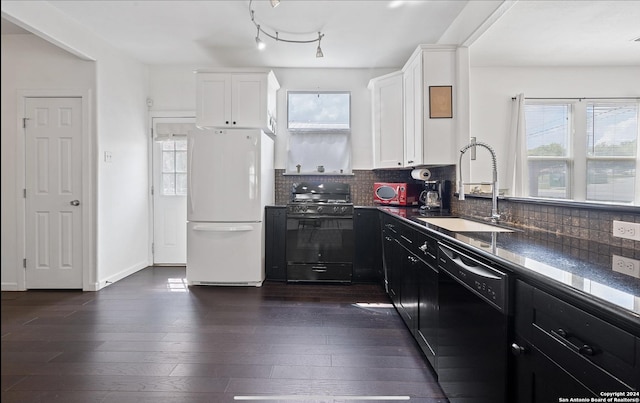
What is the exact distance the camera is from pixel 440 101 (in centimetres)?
312

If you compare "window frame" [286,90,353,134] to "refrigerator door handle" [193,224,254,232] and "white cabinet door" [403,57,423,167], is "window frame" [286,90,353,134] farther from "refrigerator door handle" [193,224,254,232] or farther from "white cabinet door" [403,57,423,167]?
"refrigerator door handle" [193,224,254,232]

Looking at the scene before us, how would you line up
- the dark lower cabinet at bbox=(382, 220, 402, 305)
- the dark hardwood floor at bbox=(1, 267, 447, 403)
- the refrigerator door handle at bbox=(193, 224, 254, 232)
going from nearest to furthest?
the dark hardwood floor at bbox=(1, 267, 447, 403)
the dark lower cabinet at bbox=(382, 220, 402, 305)
the refrigerator door handle at bbox=(193, 224, 254, 232)

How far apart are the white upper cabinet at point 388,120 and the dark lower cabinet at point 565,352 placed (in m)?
2.84

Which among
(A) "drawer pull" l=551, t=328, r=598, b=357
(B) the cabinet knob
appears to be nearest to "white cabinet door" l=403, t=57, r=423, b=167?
(B) the cabinet knob

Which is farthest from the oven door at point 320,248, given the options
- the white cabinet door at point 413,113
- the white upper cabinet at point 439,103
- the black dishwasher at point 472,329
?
the black dishwasher at point 472,329

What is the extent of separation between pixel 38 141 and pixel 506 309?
13.5 ft

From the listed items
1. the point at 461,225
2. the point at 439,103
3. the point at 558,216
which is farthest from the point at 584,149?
the point at 439,103

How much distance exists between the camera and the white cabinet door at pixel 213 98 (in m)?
3.77

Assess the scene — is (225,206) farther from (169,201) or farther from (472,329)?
(472,329)

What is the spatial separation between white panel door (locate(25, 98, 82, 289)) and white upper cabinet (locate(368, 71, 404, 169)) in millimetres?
3278

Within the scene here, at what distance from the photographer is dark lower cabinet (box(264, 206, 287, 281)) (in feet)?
12.7

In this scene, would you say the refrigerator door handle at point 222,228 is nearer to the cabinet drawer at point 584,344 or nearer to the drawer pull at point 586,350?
the cabinet drawer at point 584,344

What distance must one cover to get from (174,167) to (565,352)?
4662 mm

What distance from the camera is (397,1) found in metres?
2.90
